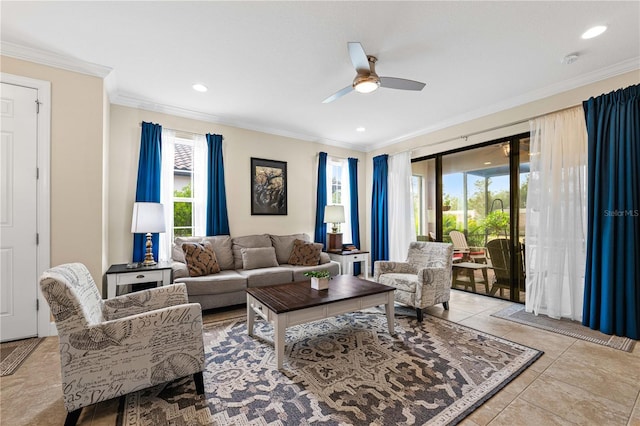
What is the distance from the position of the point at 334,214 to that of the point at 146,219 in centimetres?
291

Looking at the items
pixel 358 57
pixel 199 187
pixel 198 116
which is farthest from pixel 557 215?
pixel 198 116

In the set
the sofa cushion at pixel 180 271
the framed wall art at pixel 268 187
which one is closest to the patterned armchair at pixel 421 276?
the framed wall art at pixel 268 187

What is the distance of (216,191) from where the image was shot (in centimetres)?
427

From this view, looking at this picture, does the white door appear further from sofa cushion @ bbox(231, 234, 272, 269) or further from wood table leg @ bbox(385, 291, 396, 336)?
wood table leg @ bbox(385, 291, 396, 336)

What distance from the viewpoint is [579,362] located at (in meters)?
2.30

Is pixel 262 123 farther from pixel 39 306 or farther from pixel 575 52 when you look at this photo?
pixel 575 52

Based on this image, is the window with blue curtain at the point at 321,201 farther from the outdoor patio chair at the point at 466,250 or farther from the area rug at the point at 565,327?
the area rug at the point at 565,327

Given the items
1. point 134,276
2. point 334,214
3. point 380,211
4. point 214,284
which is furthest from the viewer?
point 380,211

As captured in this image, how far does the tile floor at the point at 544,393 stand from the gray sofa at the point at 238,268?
4.34ft

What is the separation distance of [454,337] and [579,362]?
94cm

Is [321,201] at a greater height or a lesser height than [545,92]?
lesser

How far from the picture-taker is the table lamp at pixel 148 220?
3238 mm

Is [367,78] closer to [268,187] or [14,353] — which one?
[268,187]

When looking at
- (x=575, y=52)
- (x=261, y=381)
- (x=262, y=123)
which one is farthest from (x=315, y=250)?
(x=575, y=52)
